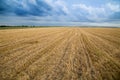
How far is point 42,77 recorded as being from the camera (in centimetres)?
452

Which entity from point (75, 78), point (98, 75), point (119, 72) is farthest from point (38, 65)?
point (119, 72)

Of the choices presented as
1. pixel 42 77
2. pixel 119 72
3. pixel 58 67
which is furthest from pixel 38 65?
pixel 119 72

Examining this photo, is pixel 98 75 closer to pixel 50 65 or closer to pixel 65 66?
pixel 65 66

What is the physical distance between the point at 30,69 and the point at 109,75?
10.7 feet

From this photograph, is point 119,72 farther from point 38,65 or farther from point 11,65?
point 11,65

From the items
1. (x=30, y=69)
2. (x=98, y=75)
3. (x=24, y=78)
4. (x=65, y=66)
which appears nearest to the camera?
(x=24, y=78)

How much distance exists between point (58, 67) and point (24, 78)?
168 cm

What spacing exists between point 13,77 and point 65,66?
230cm

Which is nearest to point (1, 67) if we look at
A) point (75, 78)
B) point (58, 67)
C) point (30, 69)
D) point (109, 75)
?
point (30, 69)

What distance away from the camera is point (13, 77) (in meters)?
4.50

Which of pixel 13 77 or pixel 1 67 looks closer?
pixel 13 77

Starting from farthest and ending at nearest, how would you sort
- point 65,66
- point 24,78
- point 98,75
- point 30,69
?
1. point 65,66
2. point 30,69
3. point 98,75
4. point 24,78

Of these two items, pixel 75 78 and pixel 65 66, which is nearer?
pixel 75 78

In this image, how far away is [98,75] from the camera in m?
4.72
